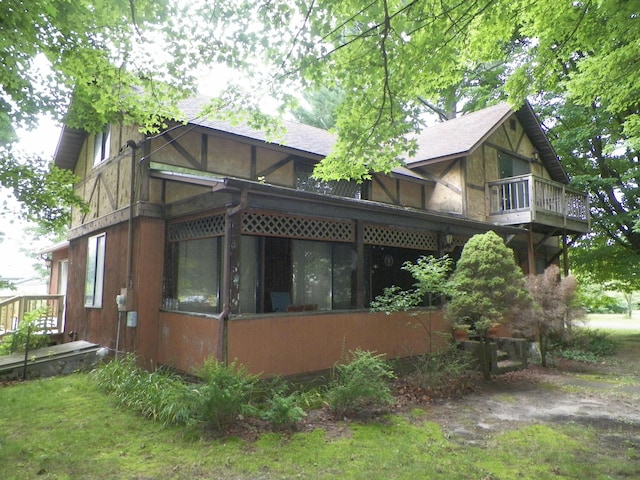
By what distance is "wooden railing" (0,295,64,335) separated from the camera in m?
11.7

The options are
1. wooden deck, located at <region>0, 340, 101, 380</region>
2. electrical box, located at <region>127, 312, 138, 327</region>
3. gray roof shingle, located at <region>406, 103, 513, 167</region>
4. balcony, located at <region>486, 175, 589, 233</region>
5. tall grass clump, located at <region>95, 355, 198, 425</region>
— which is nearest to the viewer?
tall grass clump, located at <region>95, 355, 198, 425</region>

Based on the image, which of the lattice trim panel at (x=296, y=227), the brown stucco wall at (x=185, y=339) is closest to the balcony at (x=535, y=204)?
the lattice trim panel at (x=296, y=227)

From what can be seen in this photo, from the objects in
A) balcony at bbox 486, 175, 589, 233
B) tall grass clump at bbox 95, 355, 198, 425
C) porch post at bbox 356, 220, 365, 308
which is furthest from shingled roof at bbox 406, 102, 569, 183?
tall grass clump at bbox 95, 355, 198, 425

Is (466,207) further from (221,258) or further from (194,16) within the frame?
(194,16)

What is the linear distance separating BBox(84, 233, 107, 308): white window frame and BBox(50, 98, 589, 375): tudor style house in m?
0.05

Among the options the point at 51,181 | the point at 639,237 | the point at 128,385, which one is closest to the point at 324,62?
the point at 128,385

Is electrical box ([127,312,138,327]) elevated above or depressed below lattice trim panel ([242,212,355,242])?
below

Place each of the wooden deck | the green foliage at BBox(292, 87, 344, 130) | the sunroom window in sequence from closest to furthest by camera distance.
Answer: the wooden deck, the sunroom window, the green foliage at BBox(292, 87, 344, 130)

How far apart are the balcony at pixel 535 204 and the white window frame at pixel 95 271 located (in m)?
11.5

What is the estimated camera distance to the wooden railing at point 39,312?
38.3ft

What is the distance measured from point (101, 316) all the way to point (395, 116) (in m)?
7.94

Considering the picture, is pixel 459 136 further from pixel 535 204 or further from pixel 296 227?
pixel 296 227

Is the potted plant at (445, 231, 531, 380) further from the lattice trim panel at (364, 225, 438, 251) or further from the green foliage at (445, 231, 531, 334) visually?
the lattice trim panel at (364, 225, 438, 251)

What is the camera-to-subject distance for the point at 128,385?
22.3 ft
